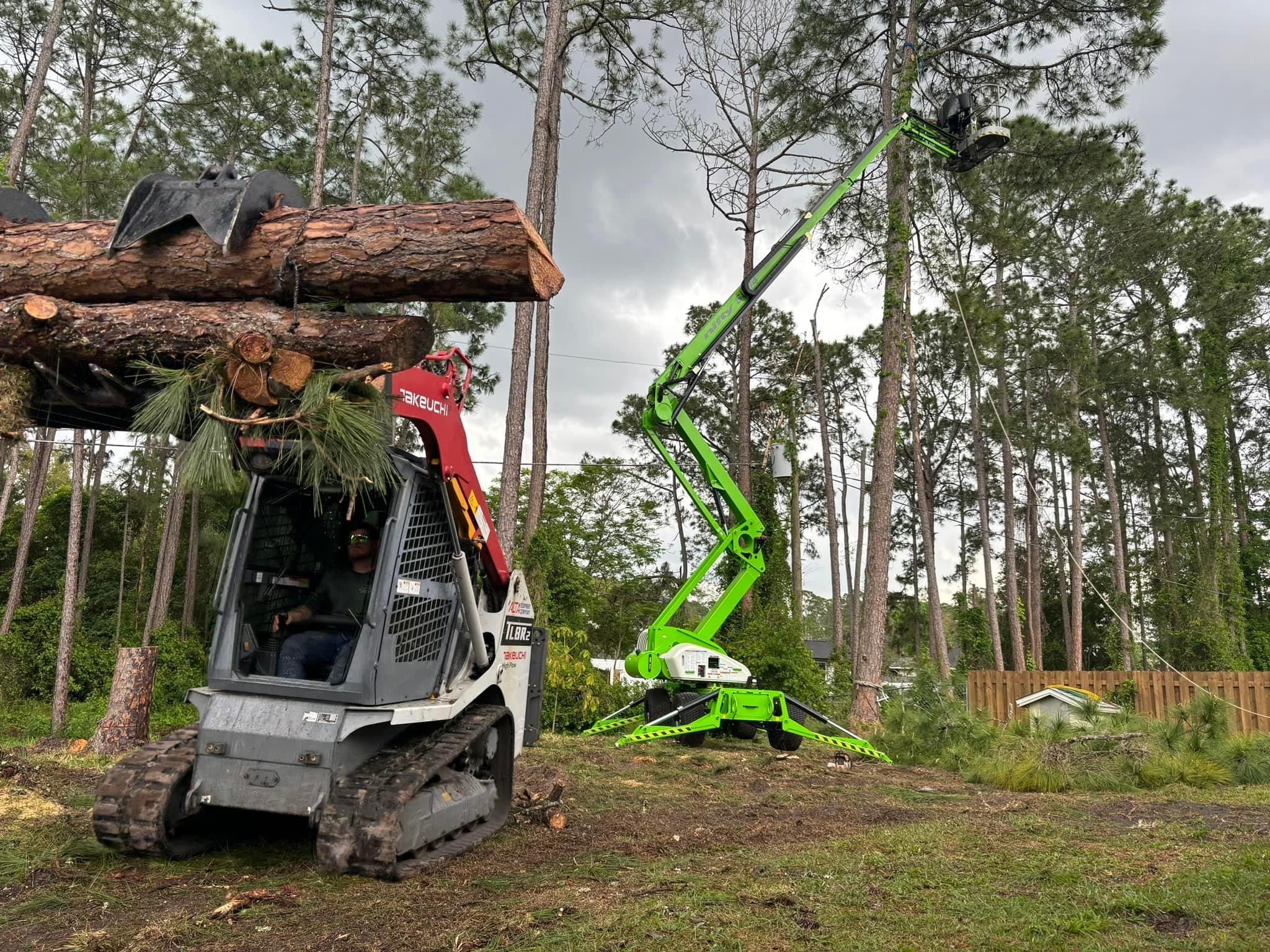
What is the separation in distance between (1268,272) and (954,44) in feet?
55.6

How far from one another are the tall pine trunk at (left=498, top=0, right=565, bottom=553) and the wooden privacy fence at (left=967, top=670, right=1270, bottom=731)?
7176 mm

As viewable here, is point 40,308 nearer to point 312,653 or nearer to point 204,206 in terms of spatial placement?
point 204,206

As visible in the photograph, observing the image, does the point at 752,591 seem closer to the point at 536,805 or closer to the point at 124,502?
the point at 536,805

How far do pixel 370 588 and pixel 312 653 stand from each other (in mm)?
434

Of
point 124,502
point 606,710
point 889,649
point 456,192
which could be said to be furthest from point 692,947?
point 889,649

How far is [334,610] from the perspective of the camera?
16.4ft

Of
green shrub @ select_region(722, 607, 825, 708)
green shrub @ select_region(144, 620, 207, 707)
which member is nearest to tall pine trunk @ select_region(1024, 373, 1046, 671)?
green shrub @ select_region(722, 607, 825, 708)

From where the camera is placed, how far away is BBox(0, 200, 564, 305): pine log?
4160mm

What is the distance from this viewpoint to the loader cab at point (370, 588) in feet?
14.2

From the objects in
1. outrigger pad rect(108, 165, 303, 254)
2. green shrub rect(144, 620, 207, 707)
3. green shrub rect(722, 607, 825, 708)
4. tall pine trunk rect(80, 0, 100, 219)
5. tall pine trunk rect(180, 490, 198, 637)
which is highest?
tall pine trunk rect(80, 0, 100, 219)

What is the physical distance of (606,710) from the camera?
14117 millimetres

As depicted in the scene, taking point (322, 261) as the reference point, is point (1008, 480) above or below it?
above

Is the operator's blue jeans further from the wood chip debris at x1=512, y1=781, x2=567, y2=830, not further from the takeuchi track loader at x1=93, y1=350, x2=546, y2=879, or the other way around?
the wood chip debris at x1=512, y1=781, x2=567, y2=830

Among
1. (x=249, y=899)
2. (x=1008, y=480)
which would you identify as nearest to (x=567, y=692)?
(x=249, y=899)
